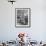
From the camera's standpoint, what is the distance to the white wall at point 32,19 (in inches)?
207

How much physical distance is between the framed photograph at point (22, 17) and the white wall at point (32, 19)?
0.39 ft

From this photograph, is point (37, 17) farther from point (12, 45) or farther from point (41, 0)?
point (12, 45)

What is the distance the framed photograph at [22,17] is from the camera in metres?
5.27

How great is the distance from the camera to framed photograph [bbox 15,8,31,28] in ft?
17.3

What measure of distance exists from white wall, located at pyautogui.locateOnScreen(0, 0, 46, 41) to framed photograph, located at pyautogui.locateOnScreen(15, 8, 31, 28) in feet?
0.39

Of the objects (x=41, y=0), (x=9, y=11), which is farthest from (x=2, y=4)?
(x=41, y=0)

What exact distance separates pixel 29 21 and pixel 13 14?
689mm

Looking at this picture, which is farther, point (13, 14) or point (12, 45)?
point (13, 14)

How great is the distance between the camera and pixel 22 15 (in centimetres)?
529

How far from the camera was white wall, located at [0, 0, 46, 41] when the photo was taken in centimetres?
525

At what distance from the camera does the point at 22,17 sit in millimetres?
5293

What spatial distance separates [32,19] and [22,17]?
1.32 feet

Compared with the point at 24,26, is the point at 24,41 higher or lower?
lower

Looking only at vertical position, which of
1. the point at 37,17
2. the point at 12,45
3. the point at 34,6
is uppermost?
the point at 34,6
